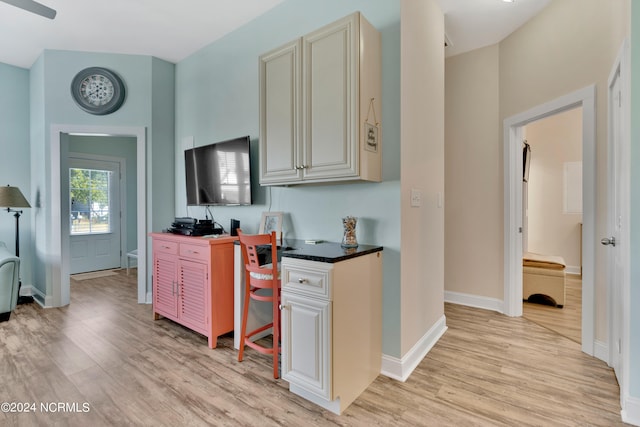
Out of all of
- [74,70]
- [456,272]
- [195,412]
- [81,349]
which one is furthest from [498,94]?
[74,70]

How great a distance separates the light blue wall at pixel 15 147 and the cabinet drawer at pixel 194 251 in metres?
2.95

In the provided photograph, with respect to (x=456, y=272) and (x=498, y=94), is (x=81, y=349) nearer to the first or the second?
(x=456, y=272)

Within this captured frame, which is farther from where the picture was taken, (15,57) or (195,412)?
(15,57)

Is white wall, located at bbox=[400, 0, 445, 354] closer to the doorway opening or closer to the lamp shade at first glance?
the doorway opening

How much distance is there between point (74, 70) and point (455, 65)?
180 inches

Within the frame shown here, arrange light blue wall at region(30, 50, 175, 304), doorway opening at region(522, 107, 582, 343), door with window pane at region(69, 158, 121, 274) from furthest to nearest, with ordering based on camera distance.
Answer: door with window pane at region(69, 158, 121, 274)
doorway opening at region(522, 107, 582, 343)
light blue wall at region(30, 50, 175, 304)

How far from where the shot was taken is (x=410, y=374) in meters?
2.22

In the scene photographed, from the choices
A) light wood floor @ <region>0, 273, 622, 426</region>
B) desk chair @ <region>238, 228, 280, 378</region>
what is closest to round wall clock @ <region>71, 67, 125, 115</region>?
light wood floor @ <region>0, 273, 622, 426</region>

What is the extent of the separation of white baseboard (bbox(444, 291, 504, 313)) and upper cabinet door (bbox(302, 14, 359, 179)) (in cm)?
255

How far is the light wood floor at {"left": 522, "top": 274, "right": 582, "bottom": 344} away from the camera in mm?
2918

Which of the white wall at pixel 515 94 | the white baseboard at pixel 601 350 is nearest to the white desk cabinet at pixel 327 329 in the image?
the white baseboard at pixel 601 350

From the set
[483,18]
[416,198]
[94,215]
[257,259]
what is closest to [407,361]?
[416,198]

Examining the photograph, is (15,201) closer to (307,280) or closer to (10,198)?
(10,198)

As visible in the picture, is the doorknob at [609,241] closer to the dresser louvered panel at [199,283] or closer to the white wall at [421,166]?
the white wall at [421,166]
